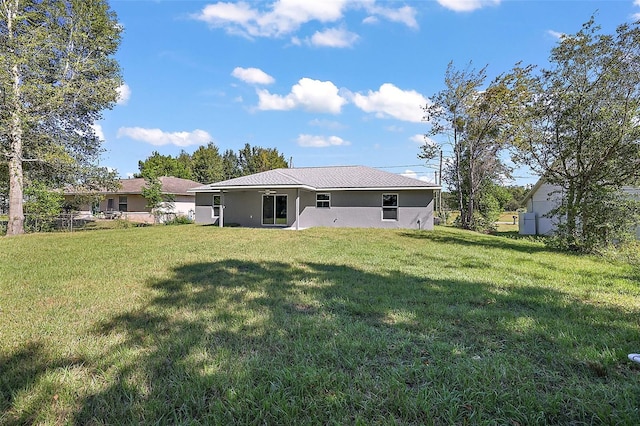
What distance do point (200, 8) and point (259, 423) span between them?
11265 millimetres

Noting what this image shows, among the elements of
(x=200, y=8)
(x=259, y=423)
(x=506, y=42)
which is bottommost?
(x=259, y=423)

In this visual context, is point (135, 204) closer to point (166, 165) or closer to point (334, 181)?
point (166, 165)

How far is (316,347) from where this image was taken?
2887mm

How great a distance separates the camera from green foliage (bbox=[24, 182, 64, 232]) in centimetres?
1578

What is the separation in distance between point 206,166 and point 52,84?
26924mm

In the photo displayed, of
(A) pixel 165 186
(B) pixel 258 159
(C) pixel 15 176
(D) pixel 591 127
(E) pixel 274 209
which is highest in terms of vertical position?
(B) pixel 258 159

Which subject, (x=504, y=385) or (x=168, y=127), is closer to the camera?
(x=504, y=385)

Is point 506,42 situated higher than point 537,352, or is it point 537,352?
point 506,42

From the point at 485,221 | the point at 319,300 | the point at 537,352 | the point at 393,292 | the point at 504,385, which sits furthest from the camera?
the point at 485,221

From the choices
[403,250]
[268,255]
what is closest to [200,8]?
[268,255]

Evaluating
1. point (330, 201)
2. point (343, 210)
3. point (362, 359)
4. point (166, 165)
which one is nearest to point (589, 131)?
point (362, 359)

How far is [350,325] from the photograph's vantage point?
342cm

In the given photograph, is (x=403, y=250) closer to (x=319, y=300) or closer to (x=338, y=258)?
(x=338, y=258)

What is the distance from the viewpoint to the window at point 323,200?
17625mm
